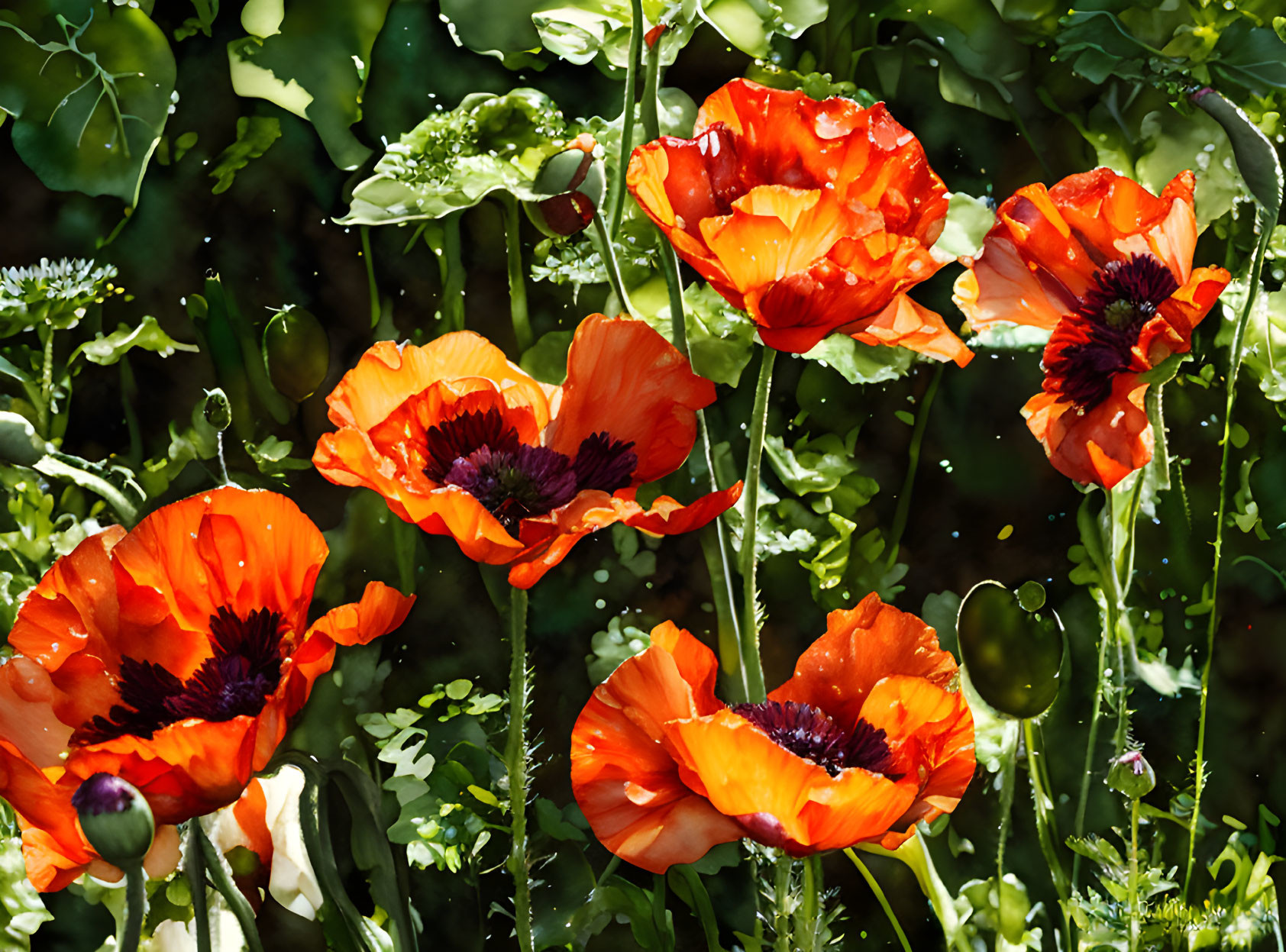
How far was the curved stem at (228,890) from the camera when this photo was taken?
1.15ft

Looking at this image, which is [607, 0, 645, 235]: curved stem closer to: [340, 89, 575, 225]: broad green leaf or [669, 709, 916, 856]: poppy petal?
[340, 89, 575, 225]: broad green leaf

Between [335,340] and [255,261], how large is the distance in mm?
45

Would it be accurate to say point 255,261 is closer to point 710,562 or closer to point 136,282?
point 136,282

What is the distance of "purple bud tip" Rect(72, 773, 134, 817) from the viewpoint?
28 centimetres

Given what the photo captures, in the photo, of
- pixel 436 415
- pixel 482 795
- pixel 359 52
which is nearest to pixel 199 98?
pixel 359 52

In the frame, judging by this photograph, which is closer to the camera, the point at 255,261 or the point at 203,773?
the point at 203,773

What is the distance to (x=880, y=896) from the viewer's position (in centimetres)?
42

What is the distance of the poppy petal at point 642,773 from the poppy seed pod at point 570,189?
0.16 metres

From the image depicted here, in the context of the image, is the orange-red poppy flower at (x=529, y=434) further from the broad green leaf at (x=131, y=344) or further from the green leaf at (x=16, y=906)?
the green leaf at (x=16, y=906)

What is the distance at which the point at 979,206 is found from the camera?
429 millimetres

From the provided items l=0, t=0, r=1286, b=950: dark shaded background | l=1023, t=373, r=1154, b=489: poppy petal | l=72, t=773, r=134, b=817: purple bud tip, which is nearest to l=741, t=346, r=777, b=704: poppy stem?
l=0, t=0, r=1286, b=950: dark shaded background

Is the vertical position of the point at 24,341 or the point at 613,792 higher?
the point at 24,341

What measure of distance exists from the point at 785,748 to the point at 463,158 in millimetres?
251

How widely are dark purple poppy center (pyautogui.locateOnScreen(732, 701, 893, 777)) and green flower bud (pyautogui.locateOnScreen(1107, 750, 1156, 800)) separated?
120 millimetres
